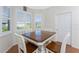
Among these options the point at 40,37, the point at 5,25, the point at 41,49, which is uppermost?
the point at 5,25

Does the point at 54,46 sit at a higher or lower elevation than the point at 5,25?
lower

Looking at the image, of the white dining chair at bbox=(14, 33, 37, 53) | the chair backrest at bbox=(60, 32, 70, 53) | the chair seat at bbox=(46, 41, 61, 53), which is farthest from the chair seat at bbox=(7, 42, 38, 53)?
the chair backrest at bbox=(60, 32, 70, 53)

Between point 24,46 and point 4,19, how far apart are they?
462 mm

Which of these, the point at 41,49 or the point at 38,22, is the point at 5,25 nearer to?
the point at 38,22

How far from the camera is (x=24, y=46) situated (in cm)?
160

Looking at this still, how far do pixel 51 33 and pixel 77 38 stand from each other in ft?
1.17

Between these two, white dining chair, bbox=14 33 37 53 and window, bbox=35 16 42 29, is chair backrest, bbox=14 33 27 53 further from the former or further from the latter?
window, bbox=35 16 42 29

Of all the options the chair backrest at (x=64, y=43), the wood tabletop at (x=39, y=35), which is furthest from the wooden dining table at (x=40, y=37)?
the chair backrest at (x=64, y=43)

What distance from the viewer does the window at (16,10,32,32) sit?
1.61m

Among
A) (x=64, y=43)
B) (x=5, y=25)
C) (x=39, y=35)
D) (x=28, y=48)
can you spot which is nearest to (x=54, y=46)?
(x=64, y=43)

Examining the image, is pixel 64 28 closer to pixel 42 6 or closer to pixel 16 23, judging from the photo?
pixel 42 6

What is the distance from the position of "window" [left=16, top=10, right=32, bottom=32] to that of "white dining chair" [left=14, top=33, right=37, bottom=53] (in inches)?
4.4
